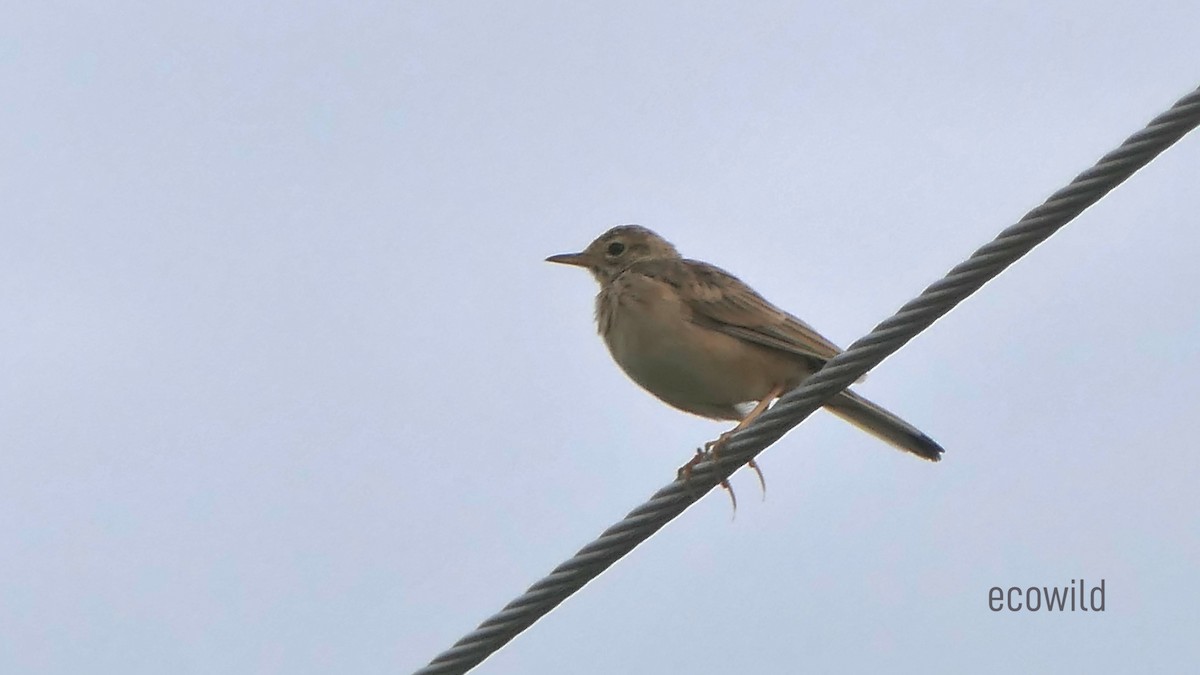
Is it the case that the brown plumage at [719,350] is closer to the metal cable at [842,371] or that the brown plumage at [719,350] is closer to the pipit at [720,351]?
the pipit at [720,351]

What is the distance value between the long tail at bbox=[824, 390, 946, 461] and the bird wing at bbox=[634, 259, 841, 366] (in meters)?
0.27

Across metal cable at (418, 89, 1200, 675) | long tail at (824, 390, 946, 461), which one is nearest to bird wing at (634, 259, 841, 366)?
long tail at (824, 390, 946, 461)

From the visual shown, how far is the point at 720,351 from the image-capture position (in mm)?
8688

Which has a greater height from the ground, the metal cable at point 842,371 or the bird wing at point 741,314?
the bird wing at point 741,314

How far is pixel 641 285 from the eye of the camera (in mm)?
9312

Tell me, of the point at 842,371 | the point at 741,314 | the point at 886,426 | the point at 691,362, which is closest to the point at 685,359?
the point at 691,362

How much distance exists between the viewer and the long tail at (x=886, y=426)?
27.7ft

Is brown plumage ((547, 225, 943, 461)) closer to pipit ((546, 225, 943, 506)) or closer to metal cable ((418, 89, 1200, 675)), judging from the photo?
pipit ((546, 225, 943, 506))

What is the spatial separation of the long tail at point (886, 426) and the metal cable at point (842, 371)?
191cm

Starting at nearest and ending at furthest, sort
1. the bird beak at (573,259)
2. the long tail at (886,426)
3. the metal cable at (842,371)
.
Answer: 1. the metal cable at (842,371)
2. the long tail at (886,426)
3. the bird beak at (573,259)

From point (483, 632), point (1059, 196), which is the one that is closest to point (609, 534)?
point (483, 632)

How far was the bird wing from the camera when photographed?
8.63 metres

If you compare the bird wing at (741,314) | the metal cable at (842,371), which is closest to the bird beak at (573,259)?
the bird wing at (741,314)

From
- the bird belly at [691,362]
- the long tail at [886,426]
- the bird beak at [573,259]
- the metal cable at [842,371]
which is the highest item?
the bird beak at [573,259]
